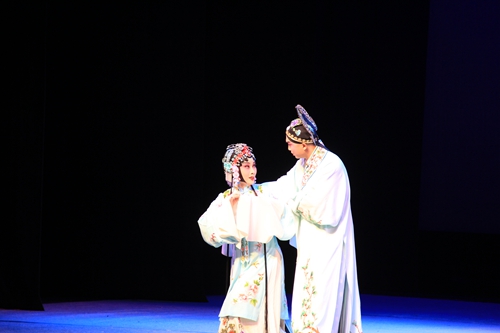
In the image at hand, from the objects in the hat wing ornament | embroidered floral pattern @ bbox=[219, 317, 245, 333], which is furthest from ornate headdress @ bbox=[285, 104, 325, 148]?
embroidered floral pattern @ bbox=[219, 317, 245, 333]

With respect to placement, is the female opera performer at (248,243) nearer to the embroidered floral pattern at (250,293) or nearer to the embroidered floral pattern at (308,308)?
the embroidered floral pattern at (250,293)

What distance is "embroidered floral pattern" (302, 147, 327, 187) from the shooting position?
4.45 metres

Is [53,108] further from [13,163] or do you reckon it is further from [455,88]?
[455,88]

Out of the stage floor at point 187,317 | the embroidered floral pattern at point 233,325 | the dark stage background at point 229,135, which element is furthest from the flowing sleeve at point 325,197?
the dark stage background at point 229,135

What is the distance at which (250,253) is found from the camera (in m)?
4.40

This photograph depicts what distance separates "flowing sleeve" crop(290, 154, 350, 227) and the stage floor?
4.23 feet

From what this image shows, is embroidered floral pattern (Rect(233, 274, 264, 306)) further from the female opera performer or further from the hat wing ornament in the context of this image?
the hat wing ornament

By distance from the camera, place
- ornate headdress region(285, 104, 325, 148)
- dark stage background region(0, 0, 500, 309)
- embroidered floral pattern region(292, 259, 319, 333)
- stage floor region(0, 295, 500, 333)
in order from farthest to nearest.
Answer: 1. dark stage background region(0, 0, 500, 309)
2. stage floor region(0, 295, 500, 333)
3. ornate headdress region(285, 104, 325, 148)
4. embroidered floral pattern region(292, 259, 319, 333)

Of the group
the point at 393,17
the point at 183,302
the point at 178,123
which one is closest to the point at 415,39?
the point at 393,17

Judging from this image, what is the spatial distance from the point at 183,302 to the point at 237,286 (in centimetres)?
246

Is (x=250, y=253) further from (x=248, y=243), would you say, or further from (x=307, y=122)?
(x=307, y=122)

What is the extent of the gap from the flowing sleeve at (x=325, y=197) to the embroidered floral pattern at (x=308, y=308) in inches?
10.7

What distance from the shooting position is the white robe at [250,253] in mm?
4316

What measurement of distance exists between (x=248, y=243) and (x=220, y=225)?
0.18 metres
